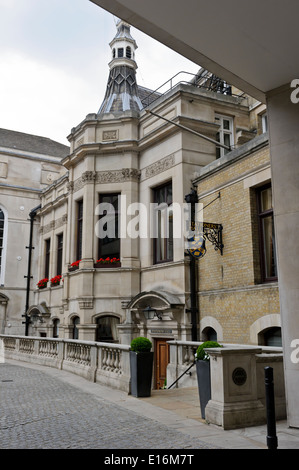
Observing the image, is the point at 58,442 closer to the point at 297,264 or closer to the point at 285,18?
the point at 297,264

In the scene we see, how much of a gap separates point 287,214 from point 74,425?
481 centimetres

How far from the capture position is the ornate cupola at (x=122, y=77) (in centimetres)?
2258

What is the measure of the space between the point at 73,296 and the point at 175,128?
8.71m

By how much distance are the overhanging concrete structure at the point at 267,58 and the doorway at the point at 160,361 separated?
9.58 meters

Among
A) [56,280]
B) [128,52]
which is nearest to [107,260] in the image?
[56,280]

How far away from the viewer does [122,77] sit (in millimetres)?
23812

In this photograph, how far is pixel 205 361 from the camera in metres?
7.41

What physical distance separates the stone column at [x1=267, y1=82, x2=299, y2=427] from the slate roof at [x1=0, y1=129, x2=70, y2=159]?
89.0 ft

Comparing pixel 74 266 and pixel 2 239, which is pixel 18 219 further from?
pixel 74 266

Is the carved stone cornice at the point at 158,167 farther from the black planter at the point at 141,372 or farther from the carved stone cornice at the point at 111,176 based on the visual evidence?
the black planter at the point at 141,372

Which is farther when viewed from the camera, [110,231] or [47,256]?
[47,256]

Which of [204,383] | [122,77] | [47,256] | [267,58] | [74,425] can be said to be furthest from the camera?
[47,256]

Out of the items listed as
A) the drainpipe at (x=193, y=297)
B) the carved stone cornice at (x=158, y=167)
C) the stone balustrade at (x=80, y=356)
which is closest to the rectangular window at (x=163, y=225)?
the carved stone cornice at (x=158, y=167)

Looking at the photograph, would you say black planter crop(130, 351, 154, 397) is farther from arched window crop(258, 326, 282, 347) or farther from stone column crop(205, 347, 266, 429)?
arched window crop(258, 326, 282, 347)
